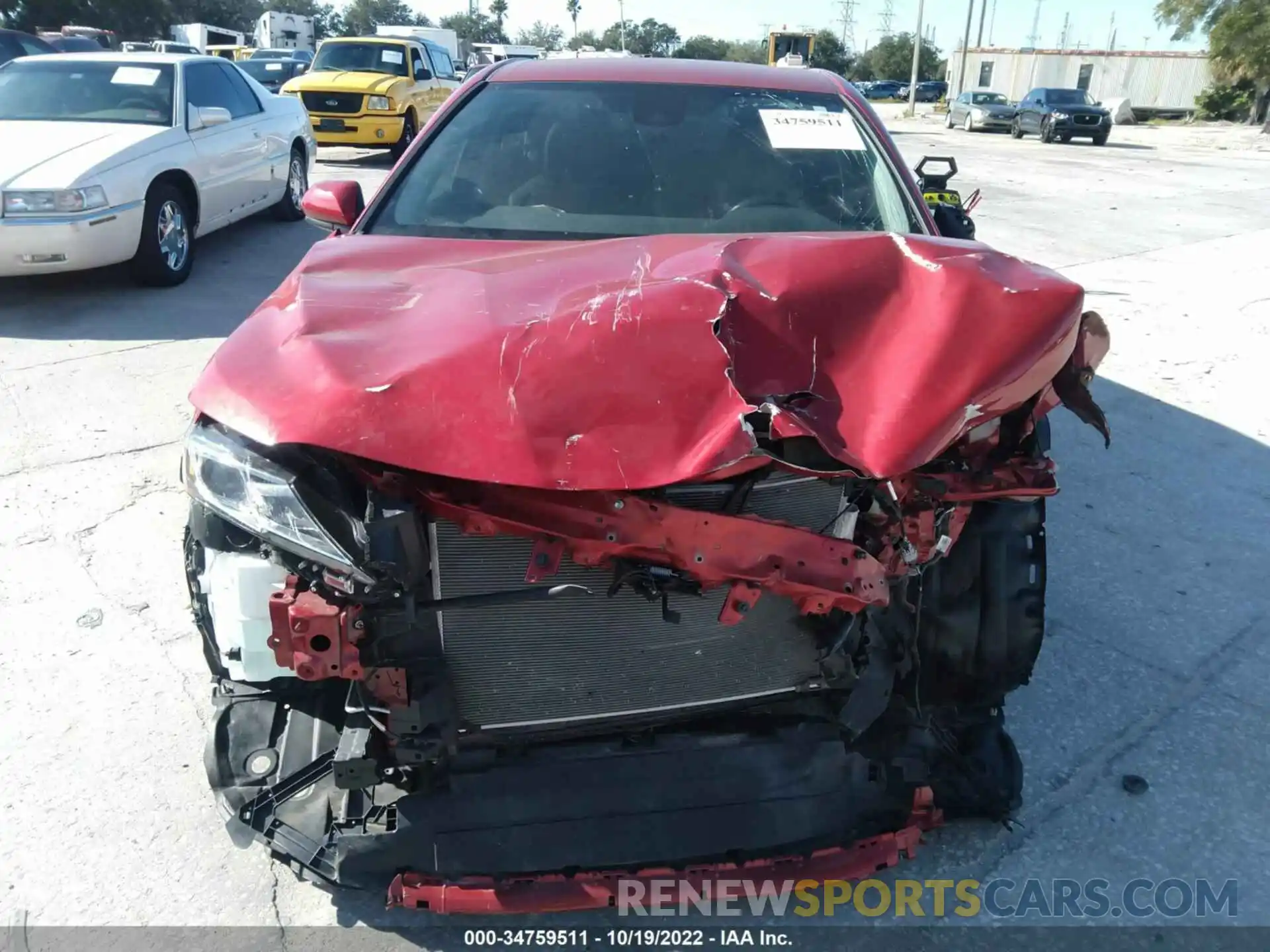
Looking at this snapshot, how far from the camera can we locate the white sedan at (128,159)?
6062 mm

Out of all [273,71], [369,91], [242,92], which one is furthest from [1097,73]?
[242,92]

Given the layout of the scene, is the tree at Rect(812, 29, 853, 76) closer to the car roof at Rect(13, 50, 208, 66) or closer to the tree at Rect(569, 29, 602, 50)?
the tree at Rect(569, 29, 602, 50)

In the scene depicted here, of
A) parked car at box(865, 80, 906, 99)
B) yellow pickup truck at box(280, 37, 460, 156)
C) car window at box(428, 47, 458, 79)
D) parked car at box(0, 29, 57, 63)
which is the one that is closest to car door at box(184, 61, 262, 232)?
yellow pickup truck at box(280, 37, 460, 156)

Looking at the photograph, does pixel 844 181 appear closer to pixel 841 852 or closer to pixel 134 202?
pixel 841 852

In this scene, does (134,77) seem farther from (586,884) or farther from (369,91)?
(586,884)

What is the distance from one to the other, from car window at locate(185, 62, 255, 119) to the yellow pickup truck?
4243 millimetres

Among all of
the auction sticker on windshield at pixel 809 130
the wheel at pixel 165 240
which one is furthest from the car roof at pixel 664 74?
the wheel at pixel 165 240

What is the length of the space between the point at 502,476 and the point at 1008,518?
1247 millimetres

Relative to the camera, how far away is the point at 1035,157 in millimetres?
20812

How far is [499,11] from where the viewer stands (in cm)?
8119

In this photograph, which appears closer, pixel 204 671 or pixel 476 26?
pixel 204 671

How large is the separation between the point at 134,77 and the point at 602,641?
24.5 ft

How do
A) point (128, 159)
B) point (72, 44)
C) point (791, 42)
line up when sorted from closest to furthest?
point (128, 159), point (72, 44), point (791, 42)

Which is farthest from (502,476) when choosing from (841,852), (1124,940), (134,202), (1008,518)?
(134,202)
